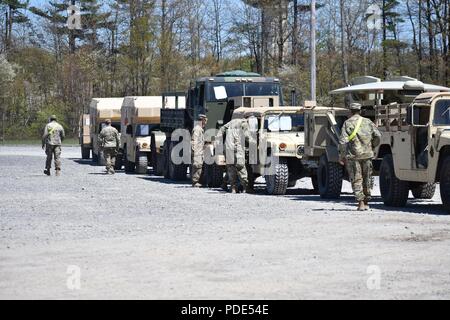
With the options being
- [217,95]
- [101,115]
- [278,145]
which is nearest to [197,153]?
[217,95]

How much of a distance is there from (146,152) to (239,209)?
18.7 m

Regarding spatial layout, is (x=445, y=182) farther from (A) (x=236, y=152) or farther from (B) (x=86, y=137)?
(B) (x=86, y=137)

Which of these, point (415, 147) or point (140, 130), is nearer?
point (415, 147)

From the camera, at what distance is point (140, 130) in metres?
40.1

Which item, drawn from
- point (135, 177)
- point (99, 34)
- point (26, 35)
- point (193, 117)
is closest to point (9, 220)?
point (193, 117)

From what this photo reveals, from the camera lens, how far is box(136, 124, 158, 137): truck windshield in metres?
40.1

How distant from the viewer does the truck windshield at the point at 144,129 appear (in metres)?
40.1

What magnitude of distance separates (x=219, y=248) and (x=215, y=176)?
15842 mm

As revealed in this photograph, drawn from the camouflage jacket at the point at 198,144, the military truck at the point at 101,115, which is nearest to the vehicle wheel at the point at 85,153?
the military truck at the point at 101,115

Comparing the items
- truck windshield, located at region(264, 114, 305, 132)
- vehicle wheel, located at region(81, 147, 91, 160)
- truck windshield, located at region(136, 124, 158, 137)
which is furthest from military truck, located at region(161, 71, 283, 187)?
vehicle wheel, located at region(81, 147, 91, 160)

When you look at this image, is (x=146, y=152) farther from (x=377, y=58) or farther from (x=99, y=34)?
(x=99, y=34)

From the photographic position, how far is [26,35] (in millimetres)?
103875

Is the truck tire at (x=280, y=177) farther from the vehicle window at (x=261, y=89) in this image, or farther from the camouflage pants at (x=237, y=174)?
the vehicle window at (x=261, y=89)

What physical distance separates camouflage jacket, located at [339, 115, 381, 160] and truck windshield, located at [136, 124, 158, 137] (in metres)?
19.3
